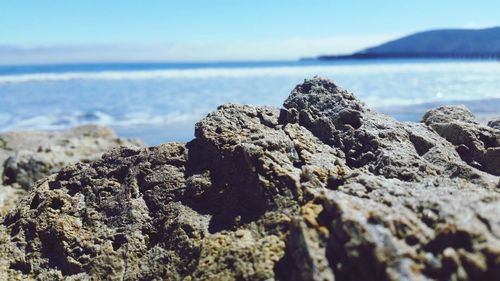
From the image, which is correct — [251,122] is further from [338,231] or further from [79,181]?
[338,231]

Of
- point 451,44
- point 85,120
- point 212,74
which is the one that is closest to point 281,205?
point 85,120

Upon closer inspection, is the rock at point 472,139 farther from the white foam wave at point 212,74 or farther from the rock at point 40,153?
→ the white foam wave at point 212,74

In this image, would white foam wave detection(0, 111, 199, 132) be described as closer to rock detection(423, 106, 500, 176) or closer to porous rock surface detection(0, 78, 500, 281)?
rock detection(423, 106, 500, 176)

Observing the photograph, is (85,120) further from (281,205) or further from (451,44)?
(451,44)

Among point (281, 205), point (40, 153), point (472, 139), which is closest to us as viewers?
point (281, 205)

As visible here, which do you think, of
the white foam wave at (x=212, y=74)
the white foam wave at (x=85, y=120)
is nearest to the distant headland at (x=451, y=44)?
the white foam wave at (x=212, y=74)

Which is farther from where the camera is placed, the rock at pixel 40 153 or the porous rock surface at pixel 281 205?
the rock at pixel 40 153

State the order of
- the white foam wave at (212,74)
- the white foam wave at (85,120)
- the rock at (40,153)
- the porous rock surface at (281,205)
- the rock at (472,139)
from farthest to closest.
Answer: the white foam wave at (212,74)
the white foam wave at (85,120)
the rock at (40,153)
the rock at (472,139)
the porous rock surface at (281,205)
